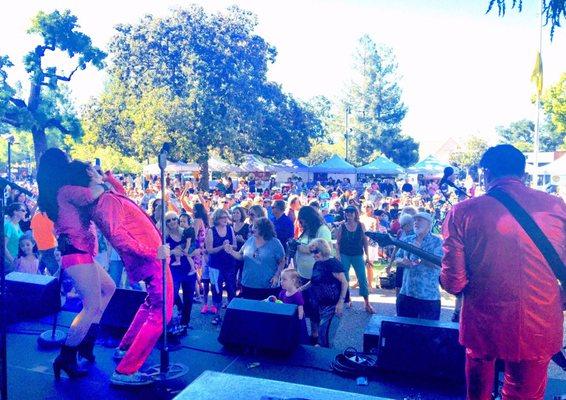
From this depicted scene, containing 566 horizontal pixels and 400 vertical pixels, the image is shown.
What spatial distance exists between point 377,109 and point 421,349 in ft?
182

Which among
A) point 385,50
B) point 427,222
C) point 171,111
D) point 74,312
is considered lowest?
point 74,312

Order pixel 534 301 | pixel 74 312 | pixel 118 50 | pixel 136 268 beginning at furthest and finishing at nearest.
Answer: pixel 118 50 < pixel 74 312 < pixel 136 268 < pixel 534 301

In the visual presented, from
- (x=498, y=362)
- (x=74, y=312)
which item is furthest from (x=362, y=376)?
(x=74, y=312)

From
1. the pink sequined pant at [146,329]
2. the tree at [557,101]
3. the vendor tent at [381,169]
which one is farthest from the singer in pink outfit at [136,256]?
the tree at [557,101]

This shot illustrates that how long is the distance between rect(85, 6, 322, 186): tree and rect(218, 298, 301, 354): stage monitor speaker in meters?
18.9

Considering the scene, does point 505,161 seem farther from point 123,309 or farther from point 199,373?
point 123,309

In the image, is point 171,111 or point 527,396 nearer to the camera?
point 527,396

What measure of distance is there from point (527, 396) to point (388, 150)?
55.3 m

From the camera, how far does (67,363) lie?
3.92 meters

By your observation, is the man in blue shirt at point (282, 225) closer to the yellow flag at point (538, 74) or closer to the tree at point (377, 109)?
the yellow flag at point (538, 74)

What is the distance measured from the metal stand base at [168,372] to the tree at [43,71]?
1332 centimetres

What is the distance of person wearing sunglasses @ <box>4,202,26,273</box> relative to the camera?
658 cm

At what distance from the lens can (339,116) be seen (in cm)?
6050

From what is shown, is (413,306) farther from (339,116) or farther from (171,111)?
(339,116)
